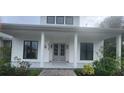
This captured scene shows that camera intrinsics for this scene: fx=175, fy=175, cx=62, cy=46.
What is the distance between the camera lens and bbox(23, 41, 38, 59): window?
17156mm

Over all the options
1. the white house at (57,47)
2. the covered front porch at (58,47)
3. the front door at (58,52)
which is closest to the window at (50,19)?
the white house at (57,47)

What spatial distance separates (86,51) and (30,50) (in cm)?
560

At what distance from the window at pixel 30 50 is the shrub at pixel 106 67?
7.64 m

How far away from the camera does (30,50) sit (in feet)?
56.4

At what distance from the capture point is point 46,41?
17609 mm

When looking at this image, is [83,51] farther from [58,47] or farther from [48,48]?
[48,48]

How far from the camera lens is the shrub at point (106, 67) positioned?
35.6 feet

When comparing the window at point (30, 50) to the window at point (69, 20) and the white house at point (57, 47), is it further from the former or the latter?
the window at point (69, 20)

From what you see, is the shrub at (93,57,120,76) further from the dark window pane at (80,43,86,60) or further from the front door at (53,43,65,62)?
the front door at (53,43,65,62)

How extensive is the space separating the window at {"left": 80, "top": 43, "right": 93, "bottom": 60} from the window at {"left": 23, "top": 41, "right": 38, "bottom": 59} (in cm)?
461

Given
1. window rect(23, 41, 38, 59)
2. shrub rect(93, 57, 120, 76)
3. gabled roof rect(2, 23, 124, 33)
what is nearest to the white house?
window rect(23, 41, 38, 59)
